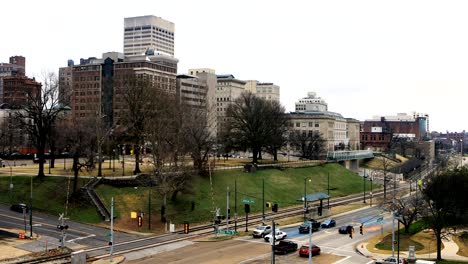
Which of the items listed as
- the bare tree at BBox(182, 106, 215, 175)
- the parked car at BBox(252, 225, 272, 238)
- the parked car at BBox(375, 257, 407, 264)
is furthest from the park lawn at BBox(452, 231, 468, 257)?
the bare tree at BBox(182, 106, 215, 175)

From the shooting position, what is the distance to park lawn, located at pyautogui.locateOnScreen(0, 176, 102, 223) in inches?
2579

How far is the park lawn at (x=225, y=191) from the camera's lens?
68.6m

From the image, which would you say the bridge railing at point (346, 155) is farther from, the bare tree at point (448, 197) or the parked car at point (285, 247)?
the parked car at point (285, 247)

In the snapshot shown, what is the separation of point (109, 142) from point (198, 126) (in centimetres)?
1563

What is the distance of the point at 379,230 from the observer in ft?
229

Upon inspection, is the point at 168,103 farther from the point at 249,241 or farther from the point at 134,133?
the point at 249,241

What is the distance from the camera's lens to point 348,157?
15088 cm

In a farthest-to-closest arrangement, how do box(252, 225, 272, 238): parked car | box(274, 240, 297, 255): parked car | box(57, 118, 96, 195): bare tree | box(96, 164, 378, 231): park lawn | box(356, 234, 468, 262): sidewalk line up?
1. box(57, 118, 96, 195): bare tree
2. box(96, 164, 378, 231): park lawn
3. box(252, 225, 272, 238): parked car
4. box(274, 240, 297, 255): parked car
5. box(356, 234, 468, 262): sidewalk

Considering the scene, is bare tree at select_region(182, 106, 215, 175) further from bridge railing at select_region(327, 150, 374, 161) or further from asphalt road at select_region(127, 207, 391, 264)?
bridge railing at select_region(327, 150, 374, 161)

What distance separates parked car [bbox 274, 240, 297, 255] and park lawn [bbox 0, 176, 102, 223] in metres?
24.3

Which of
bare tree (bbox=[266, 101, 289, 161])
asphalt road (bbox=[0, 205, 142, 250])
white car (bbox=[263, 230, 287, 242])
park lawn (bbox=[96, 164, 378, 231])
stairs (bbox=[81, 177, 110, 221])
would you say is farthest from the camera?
bare tree (bbox=[266, 101, 289, 161])

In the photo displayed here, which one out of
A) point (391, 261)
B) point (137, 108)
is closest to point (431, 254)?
point (391, 261)

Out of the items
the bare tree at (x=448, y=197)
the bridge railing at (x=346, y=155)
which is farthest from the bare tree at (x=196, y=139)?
the bridge railing at (x=346, y=155)

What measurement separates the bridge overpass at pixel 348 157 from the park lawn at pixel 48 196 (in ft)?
276
